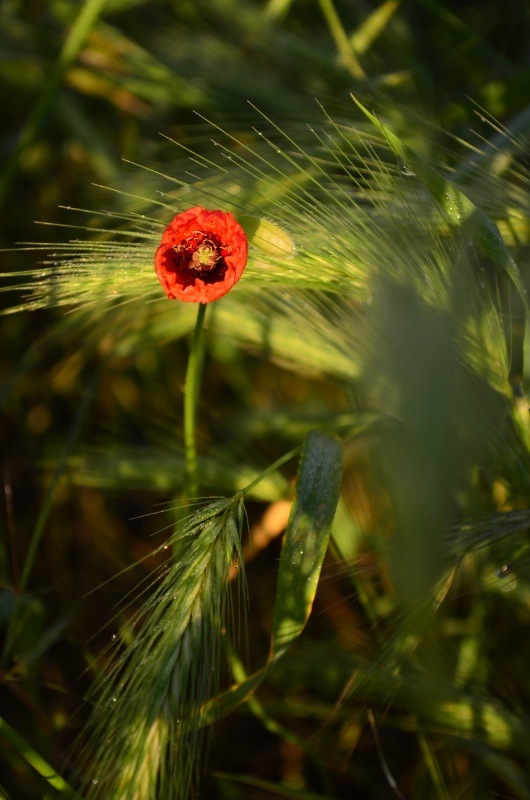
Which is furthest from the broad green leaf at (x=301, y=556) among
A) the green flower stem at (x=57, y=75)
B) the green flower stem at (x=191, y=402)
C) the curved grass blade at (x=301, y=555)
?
the green flower stem at (x=57, y=75)

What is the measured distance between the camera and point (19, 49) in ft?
3.50

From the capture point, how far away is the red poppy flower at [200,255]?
1.58 ft

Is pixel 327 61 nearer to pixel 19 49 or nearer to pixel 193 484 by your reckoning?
pixel 19 49

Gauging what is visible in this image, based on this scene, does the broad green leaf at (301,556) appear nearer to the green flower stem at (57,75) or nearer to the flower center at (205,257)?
the flower center at (205,257)

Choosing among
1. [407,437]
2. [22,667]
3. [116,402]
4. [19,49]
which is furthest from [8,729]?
[19,49]

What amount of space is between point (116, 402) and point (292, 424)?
34 centimetres

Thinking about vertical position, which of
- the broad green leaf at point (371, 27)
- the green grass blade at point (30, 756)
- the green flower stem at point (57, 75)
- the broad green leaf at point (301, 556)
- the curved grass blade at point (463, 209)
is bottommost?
the green grass blade at point (30, 756)

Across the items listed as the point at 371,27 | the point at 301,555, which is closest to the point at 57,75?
the point at 371,27

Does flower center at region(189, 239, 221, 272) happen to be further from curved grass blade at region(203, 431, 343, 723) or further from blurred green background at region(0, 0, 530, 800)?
blurred green background at region(0, 0, 530, 800)

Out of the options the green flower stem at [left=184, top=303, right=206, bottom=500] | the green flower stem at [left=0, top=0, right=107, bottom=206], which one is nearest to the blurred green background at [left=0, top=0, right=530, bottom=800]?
the green flower stem at [left=0, top=0, right=107, bottom=206]

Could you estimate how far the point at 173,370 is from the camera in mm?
1117

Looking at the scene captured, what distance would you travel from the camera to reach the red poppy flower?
48cm

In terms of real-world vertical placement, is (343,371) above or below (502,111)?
below

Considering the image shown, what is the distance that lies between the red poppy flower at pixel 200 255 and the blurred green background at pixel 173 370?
31cm
